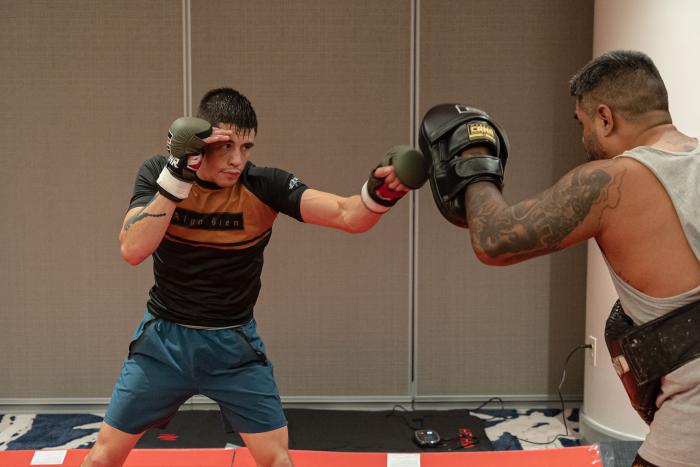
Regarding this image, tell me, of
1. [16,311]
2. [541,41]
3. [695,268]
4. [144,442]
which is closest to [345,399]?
[144,442]

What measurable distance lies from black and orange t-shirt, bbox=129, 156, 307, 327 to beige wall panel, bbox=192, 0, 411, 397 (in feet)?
5.57

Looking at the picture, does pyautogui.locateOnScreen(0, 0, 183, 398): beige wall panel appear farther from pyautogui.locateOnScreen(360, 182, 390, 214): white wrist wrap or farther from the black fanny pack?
the black fanny pack

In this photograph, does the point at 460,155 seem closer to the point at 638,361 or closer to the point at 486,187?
the point at 486,187

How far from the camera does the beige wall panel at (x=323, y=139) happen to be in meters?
4.25

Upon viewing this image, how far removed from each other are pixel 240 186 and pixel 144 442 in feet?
5.72

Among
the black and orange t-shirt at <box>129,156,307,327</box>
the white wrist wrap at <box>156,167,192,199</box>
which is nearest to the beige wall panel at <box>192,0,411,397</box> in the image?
the black and orange t-shirt at <box>129,156,307,327</box>

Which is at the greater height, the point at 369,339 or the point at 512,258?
the point at 512,258

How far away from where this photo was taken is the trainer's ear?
1834 millimetres

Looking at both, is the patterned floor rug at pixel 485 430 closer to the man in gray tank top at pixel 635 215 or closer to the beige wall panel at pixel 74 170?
the beige wall panel at pixel 74 170

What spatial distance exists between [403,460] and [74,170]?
8.14 feet

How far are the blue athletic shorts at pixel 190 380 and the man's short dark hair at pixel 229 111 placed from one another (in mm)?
675

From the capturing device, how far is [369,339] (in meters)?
4.40

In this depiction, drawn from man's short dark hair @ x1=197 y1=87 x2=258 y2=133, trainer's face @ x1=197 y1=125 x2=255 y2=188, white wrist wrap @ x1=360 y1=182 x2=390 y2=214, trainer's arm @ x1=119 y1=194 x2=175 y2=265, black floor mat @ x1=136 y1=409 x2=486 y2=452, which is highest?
man's short dark hair @ x1=197 y1=87 x2=258 y2=133

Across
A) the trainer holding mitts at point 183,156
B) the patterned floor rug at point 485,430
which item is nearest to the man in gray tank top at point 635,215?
the trainer holding mitts at point 183,156
